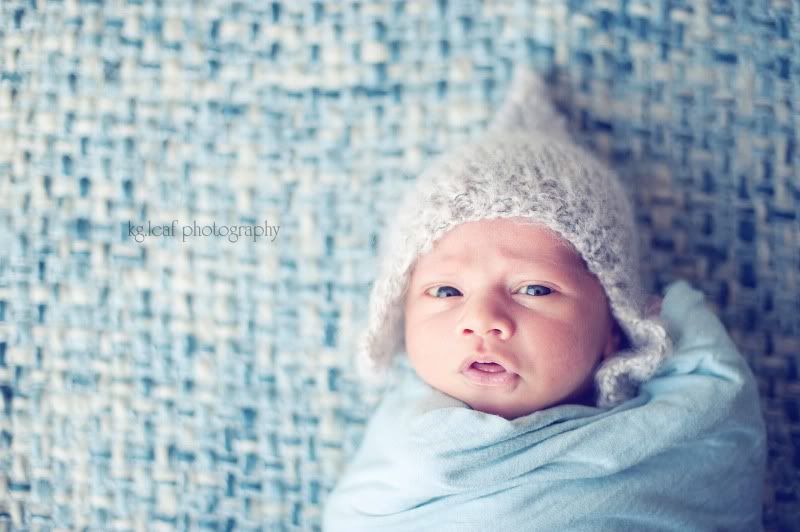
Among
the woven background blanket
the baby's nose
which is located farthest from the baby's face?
the woven background blanket

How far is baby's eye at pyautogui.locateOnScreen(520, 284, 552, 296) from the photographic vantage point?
0.92 metres

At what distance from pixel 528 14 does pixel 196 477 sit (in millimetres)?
993

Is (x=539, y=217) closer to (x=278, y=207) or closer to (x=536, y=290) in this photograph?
(x=536, y=290)

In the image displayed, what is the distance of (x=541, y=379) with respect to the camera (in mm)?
898

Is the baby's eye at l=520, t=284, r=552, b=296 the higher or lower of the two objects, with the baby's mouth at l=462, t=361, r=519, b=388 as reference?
higher

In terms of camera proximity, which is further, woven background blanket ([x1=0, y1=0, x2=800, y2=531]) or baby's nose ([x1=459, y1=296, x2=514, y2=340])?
woven background blanket ([x1=0, y1=0, x2=800, y2=531])

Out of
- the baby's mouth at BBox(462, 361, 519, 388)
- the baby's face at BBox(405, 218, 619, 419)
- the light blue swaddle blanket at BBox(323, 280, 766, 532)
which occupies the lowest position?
the light blue swaddle blanket at BBox(323, 280, 766, 532)

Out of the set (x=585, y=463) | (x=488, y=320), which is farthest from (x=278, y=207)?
(x=585, y=463)

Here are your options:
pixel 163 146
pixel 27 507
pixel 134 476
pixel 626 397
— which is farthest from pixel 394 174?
pixel 27 507

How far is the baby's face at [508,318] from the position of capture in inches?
34.9

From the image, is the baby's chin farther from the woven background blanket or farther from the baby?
the woven background blanket

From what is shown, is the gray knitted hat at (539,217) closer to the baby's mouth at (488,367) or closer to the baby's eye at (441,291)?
the baby's eye at (441,291)

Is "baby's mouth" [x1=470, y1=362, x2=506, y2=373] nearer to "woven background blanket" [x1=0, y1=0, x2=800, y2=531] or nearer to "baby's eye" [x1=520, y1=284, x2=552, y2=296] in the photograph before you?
"baby's eye" [x1=520, y1=284, x2=552, y2=296]

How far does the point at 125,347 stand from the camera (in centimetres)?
117
